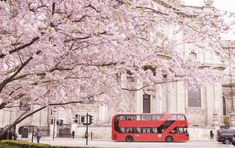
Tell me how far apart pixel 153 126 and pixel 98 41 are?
2940 cm

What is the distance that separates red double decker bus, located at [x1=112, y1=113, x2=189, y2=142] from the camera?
117 feet

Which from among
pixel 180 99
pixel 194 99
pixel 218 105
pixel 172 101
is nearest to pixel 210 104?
pixel 218 105

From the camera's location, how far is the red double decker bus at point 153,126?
3578 centimetres

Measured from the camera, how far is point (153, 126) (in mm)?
35844

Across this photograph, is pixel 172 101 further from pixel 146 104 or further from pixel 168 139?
pixel 168 139

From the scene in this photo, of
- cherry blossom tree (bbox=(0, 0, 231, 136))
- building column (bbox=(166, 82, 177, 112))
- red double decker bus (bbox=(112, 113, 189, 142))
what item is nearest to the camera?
cherry blossom tree (bbox=(0, 0, 231, 136))

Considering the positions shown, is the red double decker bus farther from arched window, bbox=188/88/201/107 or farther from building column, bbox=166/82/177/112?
arched window, bbox=188/88/201/107

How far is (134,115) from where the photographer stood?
36.1 metres

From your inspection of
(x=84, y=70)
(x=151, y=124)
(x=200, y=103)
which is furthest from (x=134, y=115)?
(x=84, y=70)

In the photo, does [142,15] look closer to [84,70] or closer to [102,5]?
[102,5]

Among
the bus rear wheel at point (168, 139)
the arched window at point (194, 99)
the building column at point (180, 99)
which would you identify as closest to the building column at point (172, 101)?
the building column at point (180, 99)

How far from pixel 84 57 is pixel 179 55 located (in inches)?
104

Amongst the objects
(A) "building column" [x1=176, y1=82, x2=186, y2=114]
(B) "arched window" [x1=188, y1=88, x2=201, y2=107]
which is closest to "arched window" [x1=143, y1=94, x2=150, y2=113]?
(A) "building column" [x1=176, y1=82, x2=186, y2=114]

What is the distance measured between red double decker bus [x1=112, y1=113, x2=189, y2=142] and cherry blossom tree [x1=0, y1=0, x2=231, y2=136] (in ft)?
83.0
